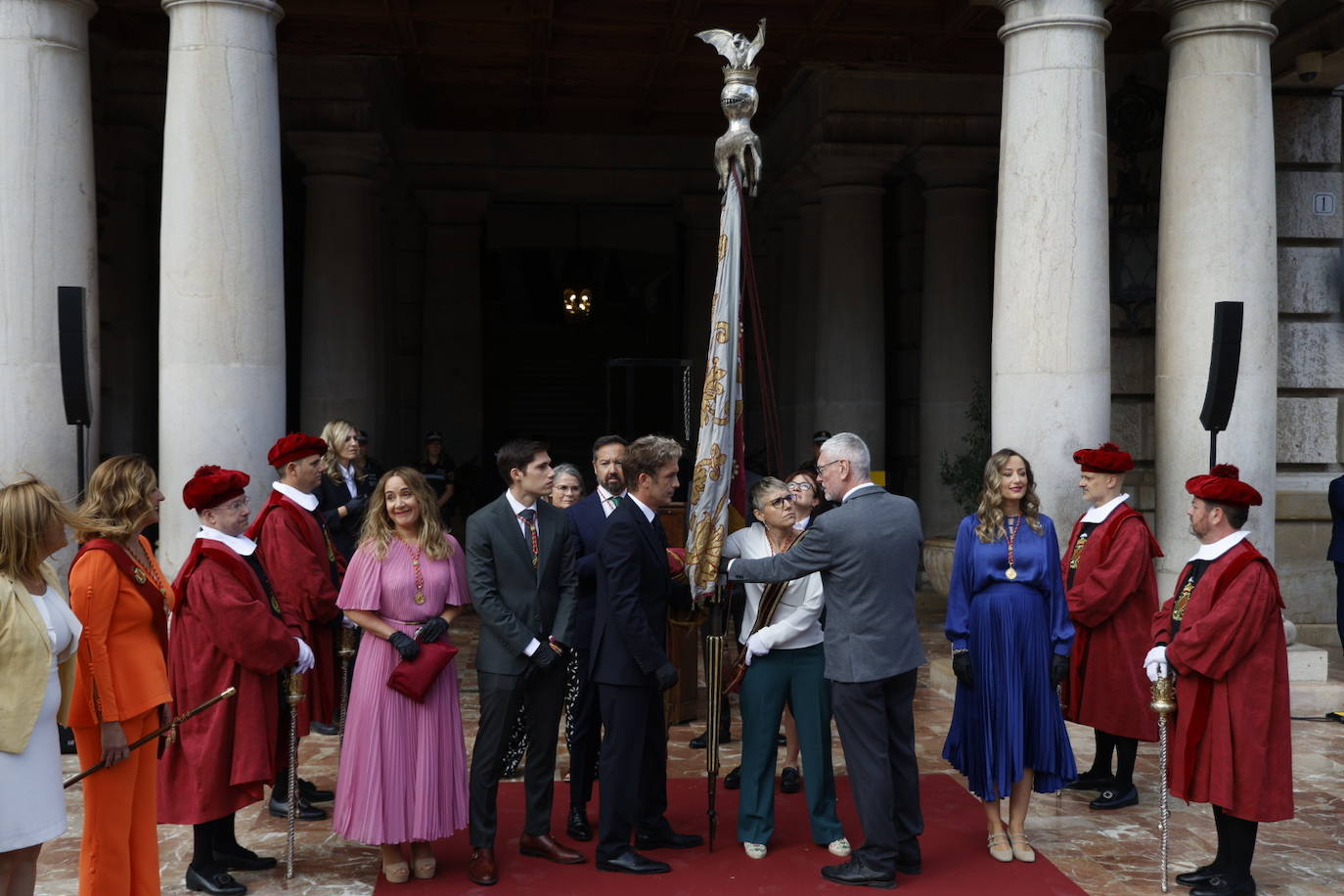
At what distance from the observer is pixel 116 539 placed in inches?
196

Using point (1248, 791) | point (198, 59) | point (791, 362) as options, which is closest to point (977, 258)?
point (791, 362)

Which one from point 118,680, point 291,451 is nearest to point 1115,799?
point 291,451

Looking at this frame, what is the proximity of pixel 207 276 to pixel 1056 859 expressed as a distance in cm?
633

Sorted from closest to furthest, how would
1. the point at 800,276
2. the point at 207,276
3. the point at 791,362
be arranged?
the point at 207,276 → the point at 800,276 → the point at 791,362

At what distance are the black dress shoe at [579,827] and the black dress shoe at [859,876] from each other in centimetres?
125

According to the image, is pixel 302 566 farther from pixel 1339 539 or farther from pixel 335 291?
pixel 335 291

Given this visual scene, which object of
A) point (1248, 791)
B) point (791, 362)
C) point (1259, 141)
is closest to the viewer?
point (1248, 791)

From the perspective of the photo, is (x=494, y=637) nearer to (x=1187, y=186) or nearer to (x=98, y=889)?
(x=98, y=889)

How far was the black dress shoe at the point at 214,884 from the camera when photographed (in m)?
5.61

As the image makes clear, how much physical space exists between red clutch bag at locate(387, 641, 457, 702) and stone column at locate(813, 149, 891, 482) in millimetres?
10034

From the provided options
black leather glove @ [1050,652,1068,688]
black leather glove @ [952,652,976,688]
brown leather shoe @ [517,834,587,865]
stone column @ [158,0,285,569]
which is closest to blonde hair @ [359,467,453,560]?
brown leather shoe @ [517,834,587,865]

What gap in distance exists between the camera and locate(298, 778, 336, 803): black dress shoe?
696 centimetres

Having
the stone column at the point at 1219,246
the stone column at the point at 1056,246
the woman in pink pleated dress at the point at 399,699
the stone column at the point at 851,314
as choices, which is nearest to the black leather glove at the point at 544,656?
the woman in pink pleated dress at the point at 399,699

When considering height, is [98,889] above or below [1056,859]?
above
